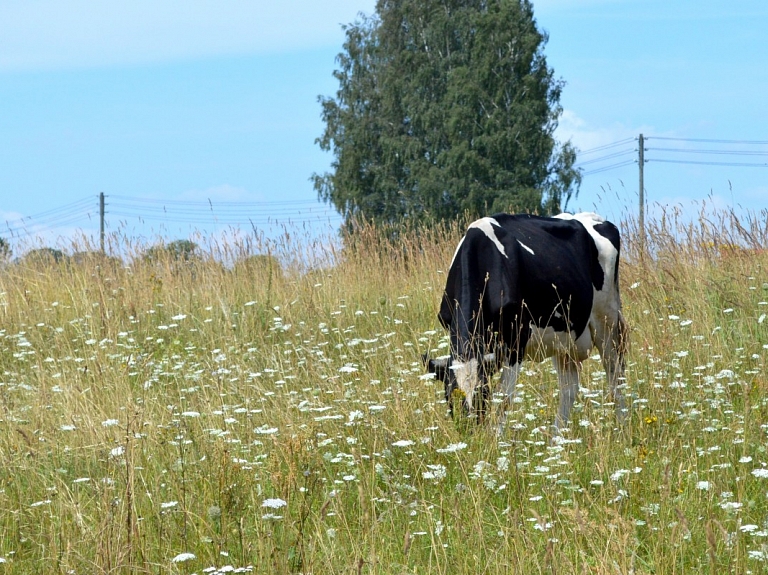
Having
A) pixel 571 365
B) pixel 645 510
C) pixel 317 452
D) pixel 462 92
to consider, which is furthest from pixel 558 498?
pixel 462 92

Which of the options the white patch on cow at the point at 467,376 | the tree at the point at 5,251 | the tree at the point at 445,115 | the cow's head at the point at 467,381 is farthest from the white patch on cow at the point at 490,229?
the tree at the point at 445,115

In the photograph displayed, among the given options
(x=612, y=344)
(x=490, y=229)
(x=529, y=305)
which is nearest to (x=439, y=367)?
(x=529, y=305)

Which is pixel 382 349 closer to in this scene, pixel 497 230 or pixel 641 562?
pixel 497 230

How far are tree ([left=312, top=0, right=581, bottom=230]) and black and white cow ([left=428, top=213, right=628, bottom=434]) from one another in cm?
2457

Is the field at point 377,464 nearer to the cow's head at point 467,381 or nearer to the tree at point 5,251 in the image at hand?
the cow's head at point 467,381

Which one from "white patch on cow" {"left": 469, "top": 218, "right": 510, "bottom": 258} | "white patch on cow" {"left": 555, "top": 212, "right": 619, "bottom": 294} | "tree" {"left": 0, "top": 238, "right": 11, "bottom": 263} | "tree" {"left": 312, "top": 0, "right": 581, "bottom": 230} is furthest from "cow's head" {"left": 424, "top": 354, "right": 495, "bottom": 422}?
"tree" {"left": 312, "top": 0, "right": 581, "bottom": 230}

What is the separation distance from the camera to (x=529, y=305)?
5938 mm

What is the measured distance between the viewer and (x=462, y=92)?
32875 mm

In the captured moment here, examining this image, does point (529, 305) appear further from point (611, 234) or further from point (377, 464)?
point (377, 464)

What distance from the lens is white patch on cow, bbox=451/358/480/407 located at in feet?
16.1

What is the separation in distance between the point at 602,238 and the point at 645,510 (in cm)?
362

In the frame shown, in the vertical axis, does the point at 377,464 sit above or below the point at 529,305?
below

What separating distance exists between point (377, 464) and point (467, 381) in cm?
99

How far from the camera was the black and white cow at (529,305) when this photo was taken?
5207 mm
